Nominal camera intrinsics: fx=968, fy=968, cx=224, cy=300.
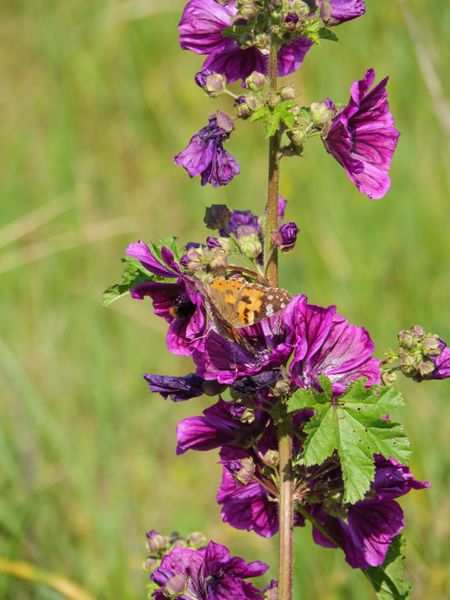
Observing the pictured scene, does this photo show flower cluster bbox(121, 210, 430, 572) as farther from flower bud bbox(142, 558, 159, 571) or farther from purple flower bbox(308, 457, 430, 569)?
flower bud bbox(142, 558, 159, 571)

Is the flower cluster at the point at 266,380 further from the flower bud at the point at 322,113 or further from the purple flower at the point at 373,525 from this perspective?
the flower bud at the point at 322,113

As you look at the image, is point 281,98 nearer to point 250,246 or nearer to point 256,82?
point 256,82

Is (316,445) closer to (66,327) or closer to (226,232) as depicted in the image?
(226,232)

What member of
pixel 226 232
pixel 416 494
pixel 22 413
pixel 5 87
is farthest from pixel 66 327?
pixel 226 232

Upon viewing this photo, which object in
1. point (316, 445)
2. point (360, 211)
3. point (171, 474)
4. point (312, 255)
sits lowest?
point (316, 445)

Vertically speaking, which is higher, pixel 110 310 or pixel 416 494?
pixel 110 310

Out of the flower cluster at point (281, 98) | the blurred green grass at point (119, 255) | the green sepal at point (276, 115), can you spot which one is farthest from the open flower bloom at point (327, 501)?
the blurred green grass at point (119, 255)

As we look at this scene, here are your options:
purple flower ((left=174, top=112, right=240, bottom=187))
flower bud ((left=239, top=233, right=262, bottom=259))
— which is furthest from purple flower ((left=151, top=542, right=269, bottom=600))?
purple flower ((left=174, top=112, right=240, bottom=187))
